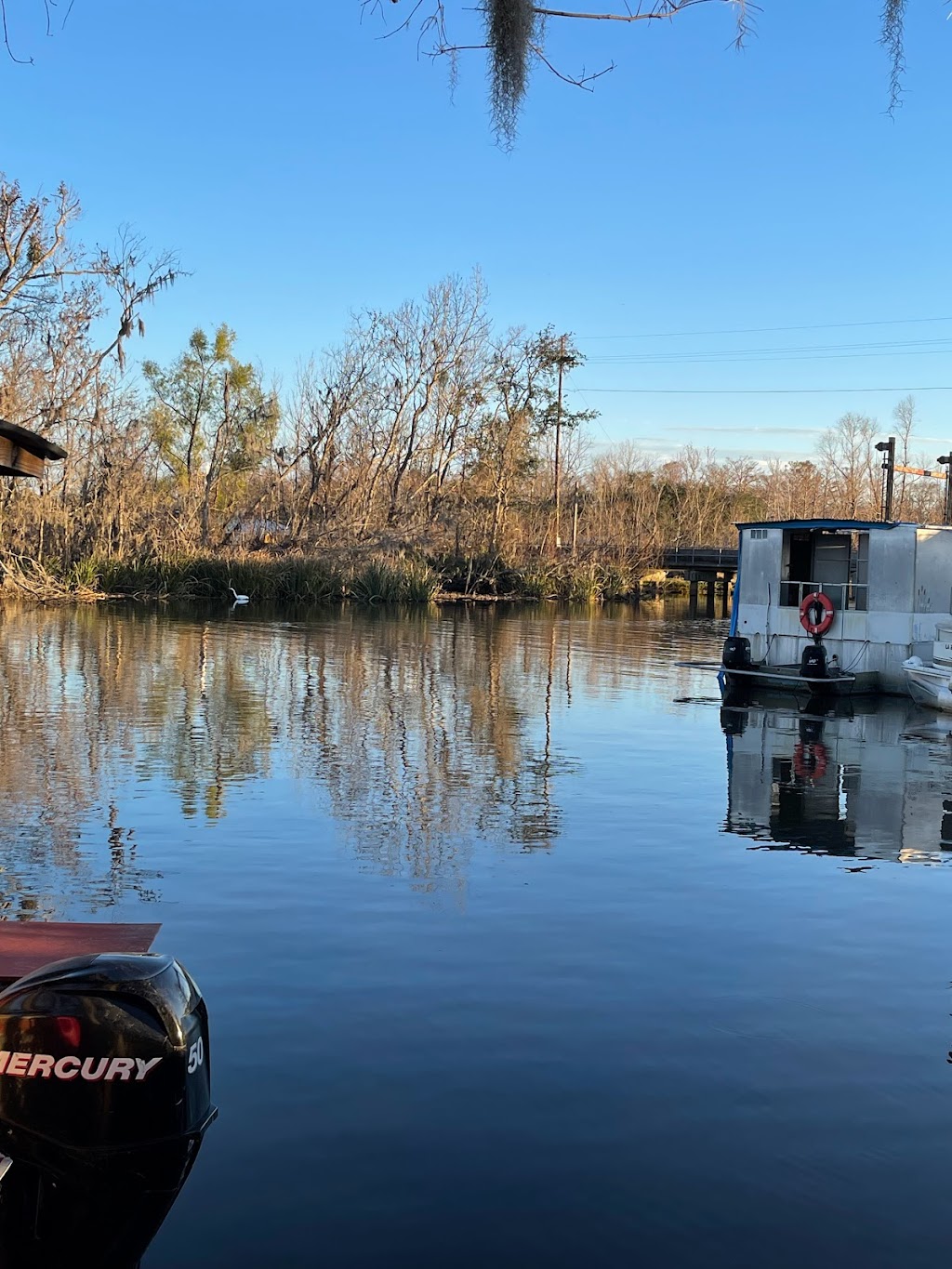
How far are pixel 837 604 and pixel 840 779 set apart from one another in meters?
12.5

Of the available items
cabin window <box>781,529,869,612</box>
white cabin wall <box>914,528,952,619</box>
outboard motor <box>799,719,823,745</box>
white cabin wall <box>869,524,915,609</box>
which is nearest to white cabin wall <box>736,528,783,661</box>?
cabin window <box>781,529,869,612</box>

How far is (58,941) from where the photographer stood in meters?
6.62

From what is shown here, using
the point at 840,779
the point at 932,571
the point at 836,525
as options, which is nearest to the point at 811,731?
the point at 840,779

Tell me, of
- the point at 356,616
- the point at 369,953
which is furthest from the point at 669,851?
the point at 356,616

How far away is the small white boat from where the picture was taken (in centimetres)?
2331

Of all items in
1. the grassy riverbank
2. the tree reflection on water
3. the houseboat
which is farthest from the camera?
the grassy riverbank

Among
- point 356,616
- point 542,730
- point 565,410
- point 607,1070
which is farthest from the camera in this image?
point 565,410

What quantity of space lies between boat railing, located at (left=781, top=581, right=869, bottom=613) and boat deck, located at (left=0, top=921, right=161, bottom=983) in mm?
21530

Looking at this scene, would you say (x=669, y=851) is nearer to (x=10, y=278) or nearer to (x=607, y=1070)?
(x=607, y=1070)

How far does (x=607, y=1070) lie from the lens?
21.4ft

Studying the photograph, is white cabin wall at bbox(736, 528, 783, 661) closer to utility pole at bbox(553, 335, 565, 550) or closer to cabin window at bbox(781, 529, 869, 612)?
cabin window at bbox(781, 529, 869, 612)

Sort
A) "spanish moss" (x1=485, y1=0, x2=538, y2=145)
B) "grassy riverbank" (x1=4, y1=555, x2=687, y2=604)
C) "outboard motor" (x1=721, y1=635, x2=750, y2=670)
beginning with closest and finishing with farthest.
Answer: "spanish moss" (x1=485, y1=0, x2=538, y2=145) < "outboard motor" (x1=721, y1=635, x2=750, y2=670) < "grassy riverbank" (x1=4, y1=555, x2=687, y2=604)

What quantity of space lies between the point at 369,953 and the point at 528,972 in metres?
1.02

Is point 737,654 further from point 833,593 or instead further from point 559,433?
point 559,433
